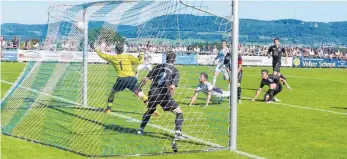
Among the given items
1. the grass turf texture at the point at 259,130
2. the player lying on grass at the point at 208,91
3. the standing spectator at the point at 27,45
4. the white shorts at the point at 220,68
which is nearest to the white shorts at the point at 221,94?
the player lying on grass at the point at 208,91

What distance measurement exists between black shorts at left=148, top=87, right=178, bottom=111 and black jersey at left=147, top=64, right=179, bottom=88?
0.33ft

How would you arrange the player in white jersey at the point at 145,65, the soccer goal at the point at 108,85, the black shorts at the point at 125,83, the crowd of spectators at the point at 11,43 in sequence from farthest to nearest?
the crowd of spectators at the point at 11,43 → the black shorts at the point at 125,83 → the player in white jersey at the point at 145,65 → the soccer goal at the point at 108,85

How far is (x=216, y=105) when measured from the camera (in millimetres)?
17875

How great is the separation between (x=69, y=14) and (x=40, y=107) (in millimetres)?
2739

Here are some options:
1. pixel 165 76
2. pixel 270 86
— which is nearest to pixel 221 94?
pixel 270 86

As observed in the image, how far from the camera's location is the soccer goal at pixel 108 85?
11094 mm

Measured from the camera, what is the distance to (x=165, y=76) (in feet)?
37.0

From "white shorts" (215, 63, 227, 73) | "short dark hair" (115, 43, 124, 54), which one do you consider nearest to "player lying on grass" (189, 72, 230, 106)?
"white shorts" (215, 63, 227, 73)

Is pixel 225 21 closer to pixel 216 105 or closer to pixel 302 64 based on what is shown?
pixel 216 105

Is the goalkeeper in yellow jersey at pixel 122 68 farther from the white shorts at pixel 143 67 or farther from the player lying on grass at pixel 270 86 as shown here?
the player lying on grass at pixel 270 86

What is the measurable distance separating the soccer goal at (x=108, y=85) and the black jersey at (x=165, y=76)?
556 mm

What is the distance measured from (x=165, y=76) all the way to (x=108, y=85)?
7976 mm

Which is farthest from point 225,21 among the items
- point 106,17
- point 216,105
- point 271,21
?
point 271,21

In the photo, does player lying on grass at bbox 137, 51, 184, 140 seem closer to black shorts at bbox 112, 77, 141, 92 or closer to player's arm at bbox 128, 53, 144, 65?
player's arm at bbox 128, 53, 144, 65
